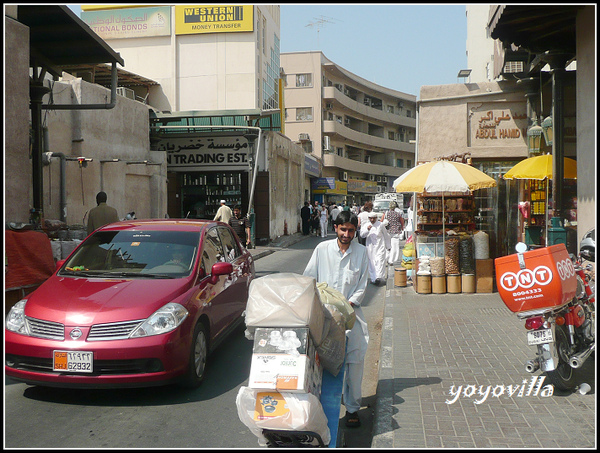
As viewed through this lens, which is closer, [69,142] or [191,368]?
[191,368]

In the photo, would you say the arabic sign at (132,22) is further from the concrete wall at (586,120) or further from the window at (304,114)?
the concrete wall at (586,120)

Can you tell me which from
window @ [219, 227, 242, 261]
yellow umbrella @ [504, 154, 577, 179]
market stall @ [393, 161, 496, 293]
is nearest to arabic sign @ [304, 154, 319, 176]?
market stall @ [393, 161, 496, 293]

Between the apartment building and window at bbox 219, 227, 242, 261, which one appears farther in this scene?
the apartment building

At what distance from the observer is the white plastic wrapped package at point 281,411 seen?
357 cm

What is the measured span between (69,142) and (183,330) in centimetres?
1128

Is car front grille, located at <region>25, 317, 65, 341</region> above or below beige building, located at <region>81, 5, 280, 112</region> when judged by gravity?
below

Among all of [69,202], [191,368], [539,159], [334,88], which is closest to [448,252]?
[539,159]

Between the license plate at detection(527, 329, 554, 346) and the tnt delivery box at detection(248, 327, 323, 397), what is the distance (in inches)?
84.7

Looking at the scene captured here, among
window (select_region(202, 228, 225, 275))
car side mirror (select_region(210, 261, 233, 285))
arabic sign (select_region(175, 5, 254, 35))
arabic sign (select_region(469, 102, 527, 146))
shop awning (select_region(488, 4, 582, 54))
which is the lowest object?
car side mirror (select_region(210, 261, 233, 285))

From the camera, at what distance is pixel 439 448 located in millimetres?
3877

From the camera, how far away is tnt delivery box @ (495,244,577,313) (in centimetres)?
460

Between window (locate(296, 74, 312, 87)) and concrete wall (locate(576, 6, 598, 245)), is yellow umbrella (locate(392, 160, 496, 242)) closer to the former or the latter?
concrete wall (locate(576, 6, 598, 245))

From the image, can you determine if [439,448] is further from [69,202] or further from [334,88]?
[334,88]

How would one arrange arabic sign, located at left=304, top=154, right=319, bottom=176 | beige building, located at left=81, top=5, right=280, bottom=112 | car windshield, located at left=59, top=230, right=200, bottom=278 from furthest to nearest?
arabic sign, located at left=304, top=154, right=319, bottom=176
beige building, located at left=81, top=5, right=280, bottom=112
car windshield, located at left=59, top=230, right=200, bottom=278
